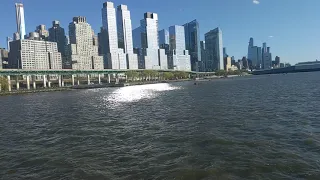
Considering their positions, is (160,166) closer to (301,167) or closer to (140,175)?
(140,175)

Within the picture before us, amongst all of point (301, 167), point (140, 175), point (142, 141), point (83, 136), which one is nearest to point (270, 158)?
point (301, 167)

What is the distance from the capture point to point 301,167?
16.9 metres

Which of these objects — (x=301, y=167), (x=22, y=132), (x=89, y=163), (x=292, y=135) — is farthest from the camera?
(x=22, y=132)

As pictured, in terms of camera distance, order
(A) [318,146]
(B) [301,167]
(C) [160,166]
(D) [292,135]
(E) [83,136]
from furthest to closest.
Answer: (E) [83,136], (D) [292,135], (A) [318,146], (C) [160,166], (B) [301,167]

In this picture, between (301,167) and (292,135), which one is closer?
(301,167)

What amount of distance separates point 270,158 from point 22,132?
2935 cm

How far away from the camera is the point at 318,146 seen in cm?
2098

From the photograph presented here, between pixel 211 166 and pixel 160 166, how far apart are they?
341 cm

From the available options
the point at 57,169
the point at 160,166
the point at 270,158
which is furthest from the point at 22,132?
the point at 270,158

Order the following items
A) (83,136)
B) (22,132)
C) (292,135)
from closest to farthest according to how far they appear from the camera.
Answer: (292,135)
(83,136)
(22,132)

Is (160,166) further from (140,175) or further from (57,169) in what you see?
(57,169)

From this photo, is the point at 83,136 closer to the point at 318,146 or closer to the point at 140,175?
the point at 140,175

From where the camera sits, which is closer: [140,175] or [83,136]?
[140,175]

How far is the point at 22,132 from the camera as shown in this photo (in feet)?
112
